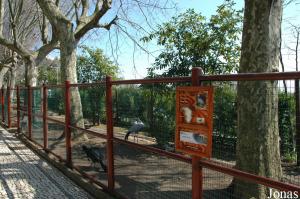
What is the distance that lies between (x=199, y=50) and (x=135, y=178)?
15.5ft

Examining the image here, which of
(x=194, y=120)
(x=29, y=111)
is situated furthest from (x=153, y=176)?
(x=29, y=111)

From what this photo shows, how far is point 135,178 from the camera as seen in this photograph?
5414 mm

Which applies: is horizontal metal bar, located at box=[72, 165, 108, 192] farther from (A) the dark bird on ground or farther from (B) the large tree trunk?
(B) the large tree trunk

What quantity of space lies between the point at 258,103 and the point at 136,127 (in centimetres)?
152

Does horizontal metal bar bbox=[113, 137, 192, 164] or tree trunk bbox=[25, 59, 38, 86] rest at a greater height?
tree trunk bbox=[25, 59, 38, 86]

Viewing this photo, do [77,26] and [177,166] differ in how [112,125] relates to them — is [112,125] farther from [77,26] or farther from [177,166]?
[77,26]

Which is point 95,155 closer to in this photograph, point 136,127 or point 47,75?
point 136,127

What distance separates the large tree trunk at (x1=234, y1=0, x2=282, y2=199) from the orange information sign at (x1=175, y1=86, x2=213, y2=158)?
1.94 feet

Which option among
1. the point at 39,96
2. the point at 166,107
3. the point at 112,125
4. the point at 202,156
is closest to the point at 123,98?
the point at 112,125

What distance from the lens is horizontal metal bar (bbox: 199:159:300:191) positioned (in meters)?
2.92

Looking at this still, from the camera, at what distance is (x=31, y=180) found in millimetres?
7125

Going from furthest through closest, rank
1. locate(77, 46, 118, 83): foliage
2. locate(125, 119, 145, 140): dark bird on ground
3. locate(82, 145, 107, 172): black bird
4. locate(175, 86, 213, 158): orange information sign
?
locate(77, 46, 118, 83): foliage → locate(82, 145, 107, 172): black bird → locate(125, 119, 145, 140): dark bird on ground → locate(175, 86, 213, 158): orange information sign

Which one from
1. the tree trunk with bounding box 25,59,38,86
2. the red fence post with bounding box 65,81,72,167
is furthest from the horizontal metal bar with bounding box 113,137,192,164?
the tree trunk with bounding box 25,59,38,86

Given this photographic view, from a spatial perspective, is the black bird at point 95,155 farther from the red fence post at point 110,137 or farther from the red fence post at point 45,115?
the red fence post at point 45,115
